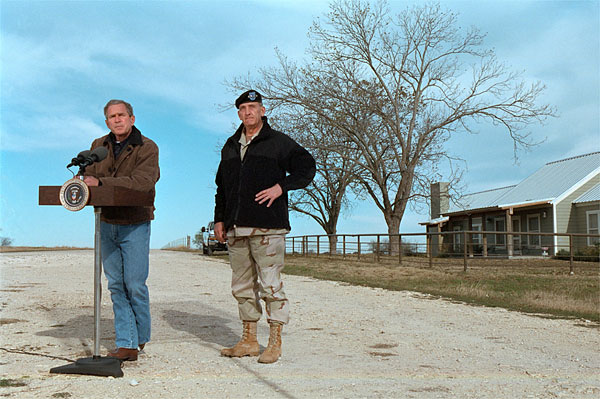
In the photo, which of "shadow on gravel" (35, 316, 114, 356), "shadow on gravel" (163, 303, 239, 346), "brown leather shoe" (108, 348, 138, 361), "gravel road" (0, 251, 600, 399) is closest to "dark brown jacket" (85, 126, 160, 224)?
"brown leather shoe" (108, 348, 138, 361)

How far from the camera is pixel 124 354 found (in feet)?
13.8

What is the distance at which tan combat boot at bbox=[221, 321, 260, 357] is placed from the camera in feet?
14.8

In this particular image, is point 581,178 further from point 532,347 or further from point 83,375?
point 83,375

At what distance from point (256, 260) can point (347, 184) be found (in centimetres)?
2721

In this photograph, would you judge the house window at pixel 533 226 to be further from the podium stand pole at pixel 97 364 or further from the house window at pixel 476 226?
the podium stand pole at pixel 97 364

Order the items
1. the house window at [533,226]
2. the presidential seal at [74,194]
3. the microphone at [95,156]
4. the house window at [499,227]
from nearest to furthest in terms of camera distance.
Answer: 1. the presidential seal at [74,194]
2. the microphone at [95,156]
3. the house window at [533,226]
4. the house window at [499,227]

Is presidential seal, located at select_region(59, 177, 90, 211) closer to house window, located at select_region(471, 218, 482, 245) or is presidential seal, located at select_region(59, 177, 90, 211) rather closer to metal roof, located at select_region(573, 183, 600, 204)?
metal roof, located at select_region(573, 183, 600, 204)

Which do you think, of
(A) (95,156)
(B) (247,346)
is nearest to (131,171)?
(A) (95,156)

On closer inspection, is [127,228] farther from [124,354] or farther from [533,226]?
[533,226]

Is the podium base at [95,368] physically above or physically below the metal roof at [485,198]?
below

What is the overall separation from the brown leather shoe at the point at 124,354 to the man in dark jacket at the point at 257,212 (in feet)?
2.33

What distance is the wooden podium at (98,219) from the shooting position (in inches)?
151

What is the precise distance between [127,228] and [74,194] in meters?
0.47

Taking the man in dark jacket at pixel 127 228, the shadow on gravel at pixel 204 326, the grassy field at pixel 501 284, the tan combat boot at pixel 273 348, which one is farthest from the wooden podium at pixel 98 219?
the grassy field at pixel 501 284
